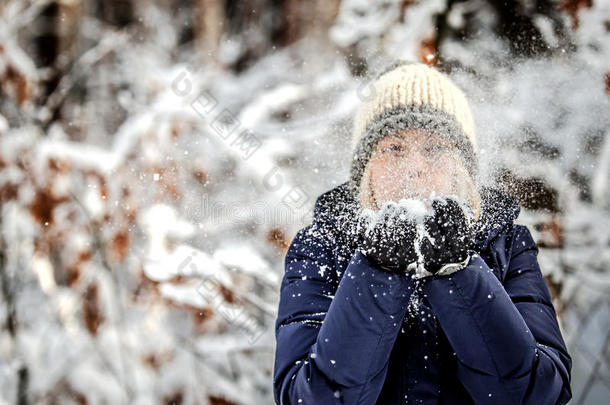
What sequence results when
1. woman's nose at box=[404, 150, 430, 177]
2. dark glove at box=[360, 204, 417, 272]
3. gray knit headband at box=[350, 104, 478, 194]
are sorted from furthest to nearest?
gray knit headband at box=[350, 104, 478, 194]
woman's nose at box=[404, 150, 430, 177]
dark glove at box=[360, 204, 417, 272]

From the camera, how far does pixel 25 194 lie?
301 cm

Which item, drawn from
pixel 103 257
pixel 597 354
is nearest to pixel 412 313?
pixel 597 354

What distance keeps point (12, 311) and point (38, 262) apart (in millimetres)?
345

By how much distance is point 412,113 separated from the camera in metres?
1.25

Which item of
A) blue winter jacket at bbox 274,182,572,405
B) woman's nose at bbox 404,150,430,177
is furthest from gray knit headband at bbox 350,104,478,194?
blue winter jacket at bbox 274,182,572,405

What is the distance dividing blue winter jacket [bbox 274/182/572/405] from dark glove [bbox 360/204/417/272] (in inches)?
1.5

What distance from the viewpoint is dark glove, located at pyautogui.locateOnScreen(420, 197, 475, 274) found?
839 mm

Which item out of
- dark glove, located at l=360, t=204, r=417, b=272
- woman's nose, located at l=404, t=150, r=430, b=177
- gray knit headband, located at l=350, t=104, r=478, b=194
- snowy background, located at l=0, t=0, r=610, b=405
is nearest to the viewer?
dark glove, located at l=360, t=204, r=417, b=272

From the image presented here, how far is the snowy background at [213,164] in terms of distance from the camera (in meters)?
2.21

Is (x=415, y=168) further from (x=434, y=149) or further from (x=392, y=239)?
(x=392, y=239)

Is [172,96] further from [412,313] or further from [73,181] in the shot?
[412,313]

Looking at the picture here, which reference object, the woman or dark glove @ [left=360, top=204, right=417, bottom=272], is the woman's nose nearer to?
the woman

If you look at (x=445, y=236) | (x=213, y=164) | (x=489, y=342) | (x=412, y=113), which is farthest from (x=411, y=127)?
(x=213, y=164)

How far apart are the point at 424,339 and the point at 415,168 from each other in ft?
1.37
